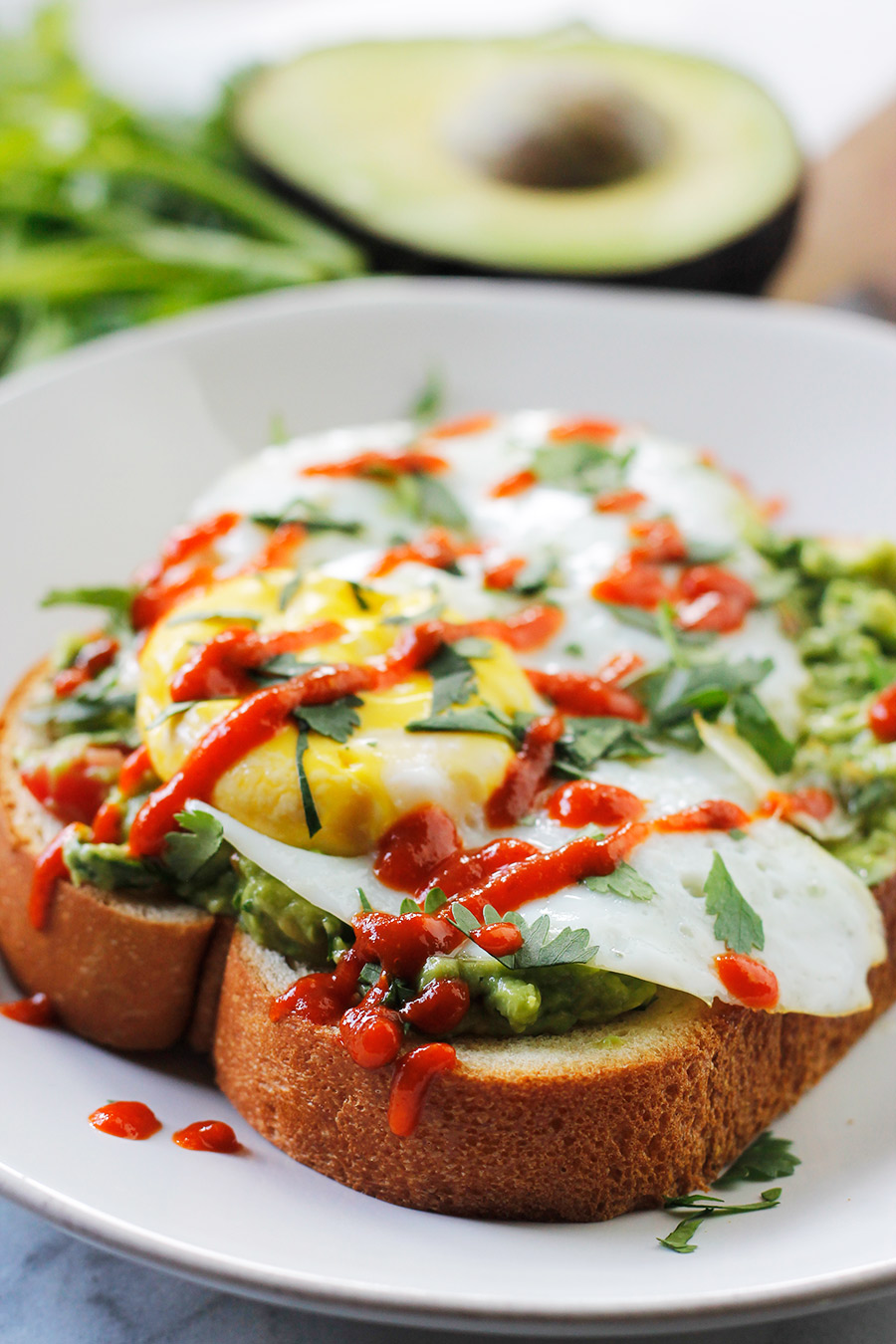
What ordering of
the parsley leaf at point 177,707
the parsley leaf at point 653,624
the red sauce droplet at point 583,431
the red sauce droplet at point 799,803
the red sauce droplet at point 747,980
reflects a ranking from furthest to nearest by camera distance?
1. the red sauce droplet at point 583,431
2. the parsley leaf at point 653,624
3. the red sauce droplet at point 799,803
4. the parsley leaf at point 177,707
5. the red sauce droplet at point 747,980

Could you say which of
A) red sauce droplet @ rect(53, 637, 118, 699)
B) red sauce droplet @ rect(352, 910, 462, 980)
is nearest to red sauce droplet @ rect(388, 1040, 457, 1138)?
red sauce droplet @ rect(352, 910, 462, 980)

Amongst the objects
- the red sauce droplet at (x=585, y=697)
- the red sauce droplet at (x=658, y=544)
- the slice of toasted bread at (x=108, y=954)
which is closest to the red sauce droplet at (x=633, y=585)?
the red sauce droplet at (x=658, y=544)

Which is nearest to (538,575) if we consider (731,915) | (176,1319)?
(731,915)

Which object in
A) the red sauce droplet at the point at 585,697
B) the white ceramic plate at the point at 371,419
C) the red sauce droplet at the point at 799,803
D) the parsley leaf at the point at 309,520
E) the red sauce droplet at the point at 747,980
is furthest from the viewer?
the parsley leaf at the point at 309,520

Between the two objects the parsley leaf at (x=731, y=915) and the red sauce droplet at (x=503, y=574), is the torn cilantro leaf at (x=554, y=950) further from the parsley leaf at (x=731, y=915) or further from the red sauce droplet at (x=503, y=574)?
the red sauce droplet at (x=503, y=574)

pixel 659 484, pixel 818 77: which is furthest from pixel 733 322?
pixel 818 77

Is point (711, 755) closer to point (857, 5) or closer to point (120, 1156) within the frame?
point (120, 1156)

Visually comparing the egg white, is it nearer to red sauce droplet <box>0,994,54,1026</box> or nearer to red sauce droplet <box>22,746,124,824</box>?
red sauce droplet <box>22,746,124,824</box>
